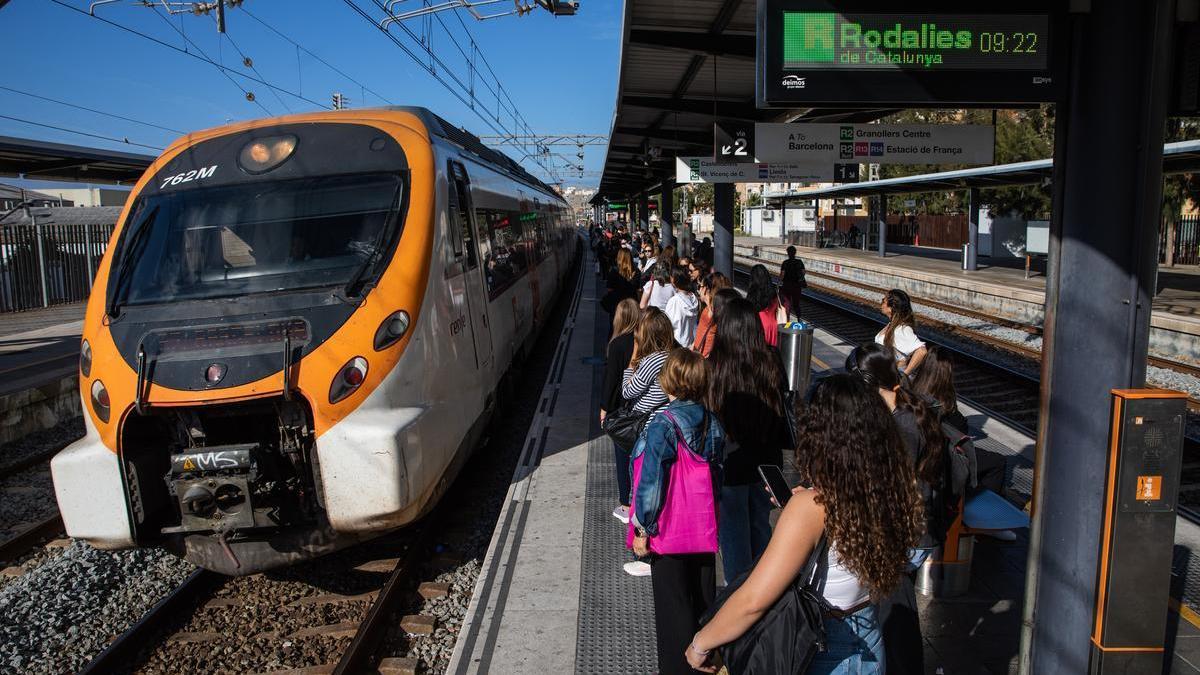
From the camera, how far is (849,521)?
2.46 meters

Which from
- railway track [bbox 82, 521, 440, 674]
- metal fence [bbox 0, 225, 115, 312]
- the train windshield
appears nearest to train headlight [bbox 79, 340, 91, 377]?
the train windshield

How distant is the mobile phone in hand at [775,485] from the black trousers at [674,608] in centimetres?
59

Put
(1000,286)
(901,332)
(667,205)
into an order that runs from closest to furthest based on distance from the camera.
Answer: (901,332) < (1000,286) < (667,205)

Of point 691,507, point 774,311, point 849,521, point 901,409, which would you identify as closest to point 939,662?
point 901,409

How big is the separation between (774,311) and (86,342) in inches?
206

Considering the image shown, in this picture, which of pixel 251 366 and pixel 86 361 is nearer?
pixel 251 366

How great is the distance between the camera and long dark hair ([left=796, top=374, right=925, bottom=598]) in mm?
2467

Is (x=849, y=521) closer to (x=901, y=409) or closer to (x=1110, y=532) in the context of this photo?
(x=1110, y=532)

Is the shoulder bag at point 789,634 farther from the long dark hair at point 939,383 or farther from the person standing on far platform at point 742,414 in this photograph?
the long dark hair at point 939,383

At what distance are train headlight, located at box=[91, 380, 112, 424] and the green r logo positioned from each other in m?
4.18

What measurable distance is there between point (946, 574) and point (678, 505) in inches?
80.6

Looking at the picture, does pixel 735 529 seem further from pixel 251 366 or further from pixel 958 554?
pixel 251 366

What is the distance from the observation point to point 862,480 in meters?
2.50

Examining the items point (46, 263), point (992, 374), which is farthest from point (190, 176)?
point (46, 263)
